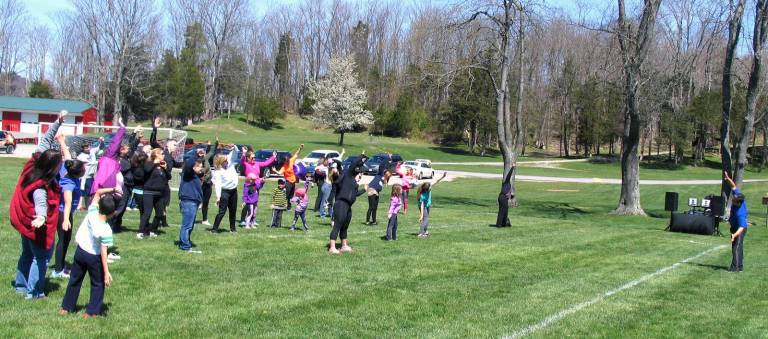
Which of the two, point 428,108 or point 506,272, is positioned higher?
point 428,108

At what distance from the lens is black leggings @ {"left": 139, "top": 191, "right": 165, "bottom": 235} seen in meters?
12.5

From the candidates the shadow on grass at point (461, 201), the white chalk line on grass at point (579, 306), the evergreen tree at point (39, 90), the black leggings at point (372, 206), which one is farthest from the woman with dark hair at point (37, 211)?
the evergreen tree at point (39, 90)

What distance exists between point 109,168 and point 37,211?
284 centimetres

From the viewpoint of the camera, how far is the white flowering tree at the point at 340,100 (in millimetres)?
76250

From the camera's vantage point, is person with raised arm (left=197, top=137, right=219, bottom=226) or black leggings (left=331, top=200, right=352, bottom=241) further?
person with raised arm (left=197, top=137, right=219, bottom=226)

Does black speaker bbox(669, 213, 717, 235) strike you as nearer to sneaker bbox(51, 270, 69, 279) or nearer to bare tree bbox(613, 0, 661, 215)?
bare tree bbox(613, 0, 661, 215)

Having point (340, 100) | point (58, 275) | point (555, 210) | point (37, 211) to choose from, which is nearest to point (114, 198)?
point (58, 275)

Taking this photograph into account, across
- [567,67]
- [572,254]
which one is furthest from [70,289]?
[567,67]

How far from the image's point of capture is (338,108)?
7650cm

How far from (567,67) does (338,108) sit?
30.4 m

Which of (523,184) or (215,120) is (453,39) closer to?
(523,184)

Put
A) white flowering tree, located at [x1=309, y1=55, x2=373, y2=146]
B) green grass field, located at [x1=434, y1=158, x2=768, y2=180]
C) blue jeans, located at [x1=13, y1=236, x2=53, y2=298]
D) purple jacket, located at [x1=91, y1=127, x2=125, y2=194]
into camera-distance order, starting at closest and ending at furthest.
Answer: blue jeans, located at [x1=13, y1=236, x2=53, y2=298]
purple jacket, located at [x1=91, y1=127, x2=125, y2=194]
green grass field, located at [x1=434, y1=158, x2=768, y2=180]
white flowering tree, located at [x1=309, y1=55, x2=373, y2=146]

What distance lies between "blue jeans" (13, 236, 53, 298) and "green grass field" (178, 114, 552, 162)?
53775 millimetres

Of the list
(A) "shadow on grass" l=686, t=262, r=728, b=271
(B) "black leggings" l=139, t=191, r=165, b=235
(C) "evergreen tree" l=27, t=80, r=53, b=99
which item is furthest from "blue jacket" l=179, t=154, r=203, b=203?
(C) "evergreen tree" l=27, t=80, r=53, b=99
